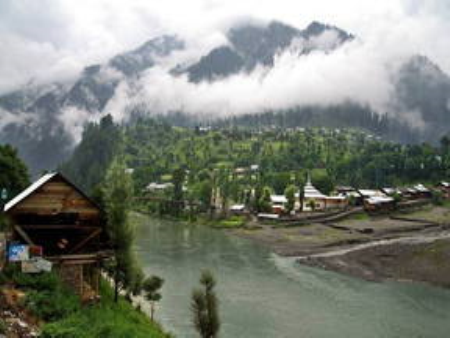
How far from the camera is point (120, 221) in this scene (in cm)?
3303

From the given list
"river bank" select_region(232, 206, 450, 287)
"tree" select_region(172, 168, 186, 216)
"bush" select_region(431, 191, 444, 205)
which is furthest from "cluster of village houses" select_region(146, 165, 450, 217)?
"tree" select_region(172, 168, 186, 216)

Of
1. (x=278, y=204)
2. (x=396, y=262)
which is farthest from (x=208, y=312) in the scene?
(x=278, y=204)

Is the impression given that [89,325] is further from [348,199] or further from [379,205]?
[348,199]

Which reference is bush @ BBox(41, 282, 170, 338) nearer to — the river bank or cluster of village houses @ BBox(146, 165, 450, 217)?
the river bank

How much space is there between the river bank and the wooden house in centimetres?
4938

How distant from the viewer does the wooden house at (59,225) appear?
28359mm

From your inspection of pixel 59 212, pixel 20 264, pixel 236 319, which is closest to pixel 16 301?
pixel 20 264

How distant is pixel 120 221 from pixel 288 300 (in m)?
29.0

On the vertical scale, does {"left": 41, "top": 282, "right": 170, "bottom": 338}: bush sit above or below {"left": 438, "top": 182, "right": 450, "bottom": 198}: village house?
above

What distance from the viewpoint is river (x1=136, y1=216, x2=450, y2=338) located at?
1769 inches

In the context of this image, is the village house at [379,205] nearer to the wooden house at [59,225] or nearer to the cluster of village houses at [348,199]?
the cluster of village houses at [348,199]

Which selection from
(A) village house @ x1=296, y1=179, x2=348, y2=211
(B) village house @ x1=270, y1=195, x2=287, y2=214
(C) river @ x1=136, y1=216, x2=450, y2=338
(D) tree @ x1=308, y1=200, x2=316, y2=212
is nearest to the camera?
(C) river @ x1=136, y1=216, x2=450, y2=338

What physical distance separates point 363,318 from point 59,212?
33845mm

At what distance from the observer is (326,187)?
522 feet
